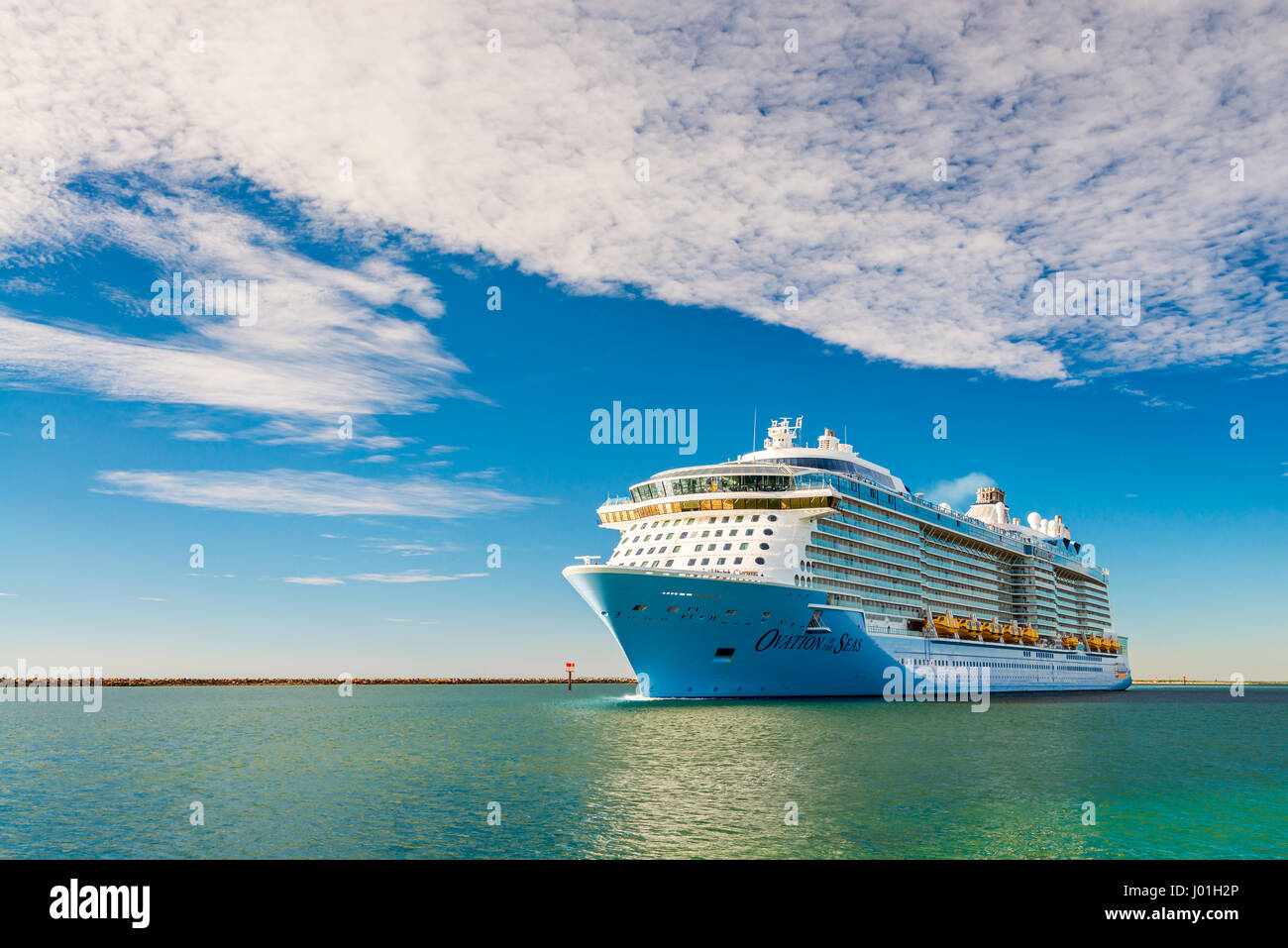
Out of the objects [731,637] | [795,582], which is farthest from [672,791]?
[795,582]

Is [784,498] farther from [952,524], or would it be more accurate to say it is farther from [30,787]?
[30,787]

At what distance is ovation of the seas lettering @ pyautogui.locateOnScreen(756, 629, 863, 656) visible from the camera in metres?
57.0

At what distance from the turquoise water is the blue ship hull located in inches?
115

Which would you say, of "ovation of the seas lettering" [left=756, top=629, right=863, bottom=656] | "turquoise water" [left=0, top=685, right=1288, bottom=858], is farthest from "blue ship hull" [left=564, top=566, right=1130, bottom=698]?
"turquoise water" [left=0, top=685, right=1288, bottom=858]

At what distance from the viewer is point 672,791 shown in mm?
28234

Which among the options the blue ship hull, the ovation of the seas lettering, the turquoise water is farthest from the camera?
the ovation of the seas lettering

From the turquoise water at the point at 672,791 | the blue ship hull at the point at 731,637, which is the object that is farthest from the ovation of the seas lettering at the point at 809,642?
the turquoise water at the point at 672,791

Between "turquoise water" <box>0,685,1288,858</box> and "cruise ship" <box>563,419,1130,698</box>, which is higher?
"cruise ship" <box>563,419,1130,698</box>

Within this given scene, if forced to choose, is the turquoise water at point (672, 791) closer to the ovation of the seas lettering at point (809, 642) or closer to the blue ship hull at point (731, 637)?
the blue ship hull at point (731, 637)

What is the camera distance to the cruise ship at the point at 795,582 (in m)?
55.0

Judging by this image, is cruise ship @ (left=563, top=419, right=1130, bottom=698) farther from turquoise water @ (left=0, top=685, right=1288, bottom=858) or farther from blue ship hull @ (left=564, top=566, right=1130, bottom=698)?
turquoise water @ (left=0, top=685, right=1288, bottom=858)
